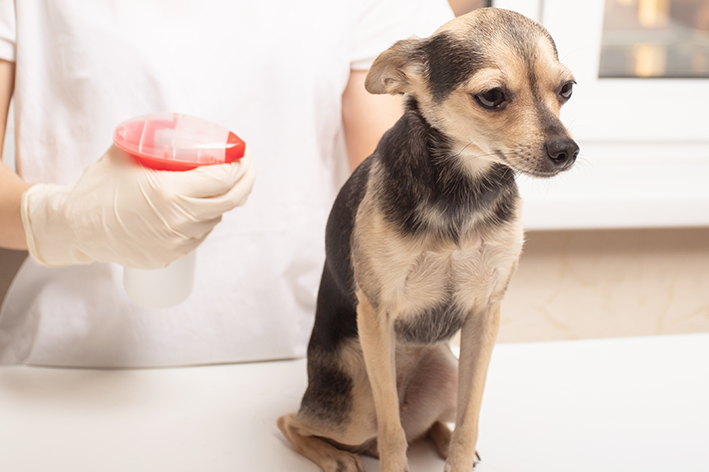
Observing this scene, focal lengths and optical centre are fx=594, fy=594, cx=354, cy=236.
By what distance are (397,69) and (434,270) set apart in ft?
0.71

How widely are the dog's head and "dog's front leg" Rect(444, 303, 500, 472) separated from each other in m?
→ 0.19

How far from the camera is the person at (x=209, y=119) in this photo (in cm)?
102

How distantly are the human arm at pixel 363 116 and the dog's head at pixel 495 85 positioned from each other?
1.57ft

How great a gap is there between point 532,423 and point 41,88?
98cm

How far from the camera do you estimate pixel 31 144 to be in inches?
41.8

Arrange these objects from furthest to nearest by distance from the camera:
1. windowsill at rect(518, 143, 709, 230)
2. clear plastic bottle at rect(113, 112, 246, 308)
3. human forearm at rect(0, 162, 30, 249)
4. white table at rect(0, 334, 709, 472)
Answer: windowsill at rect(518, 143, 709, 230) < human forearm at rect(0, 162, 30, 249) < white table at rect(0, 334, 709, 472) < clear plastic bottle at rect(113, 112, 246, 308)

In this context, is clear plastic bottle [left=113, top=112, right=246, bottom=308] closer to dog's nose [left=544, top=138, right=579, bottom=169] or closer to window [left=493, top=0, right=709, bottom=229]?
dog's nose [left=544, top=138, right=579, bottom=169]

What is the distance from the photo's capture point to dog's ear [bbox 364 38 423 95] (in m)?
0.61

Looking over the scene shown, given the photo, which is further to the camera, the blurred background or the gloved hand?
the blurred background

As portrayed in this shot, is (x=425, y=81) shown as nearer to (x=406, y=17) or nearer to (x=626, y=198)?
(x=406, y=17)

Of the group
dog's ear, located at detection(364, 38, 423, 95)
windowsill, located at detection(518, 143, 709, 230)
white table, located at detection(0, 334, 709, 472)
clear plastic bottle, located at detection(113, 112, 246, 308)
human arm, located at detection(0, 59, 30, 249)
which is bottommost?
white table, located at detection(0, 334, 709, 472)

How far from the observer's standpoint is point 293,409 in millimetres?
883

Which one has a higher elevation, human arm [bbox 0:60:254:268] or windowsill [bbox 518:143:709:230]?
human arm [bbox 0:60:254:268]

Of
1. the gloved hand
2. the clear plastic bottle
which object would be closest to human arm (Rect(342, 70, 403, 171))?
the gloved hand
